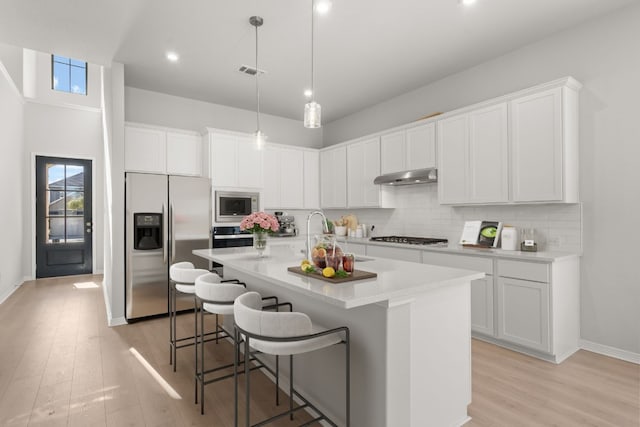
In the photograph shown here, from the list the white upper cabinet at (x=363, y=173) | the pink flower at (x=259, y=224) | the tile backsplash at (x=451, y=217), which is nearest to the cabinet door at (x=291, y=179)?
the tile backsplash at (x=451, y=217)

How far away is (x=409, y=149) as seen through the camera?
4484mm

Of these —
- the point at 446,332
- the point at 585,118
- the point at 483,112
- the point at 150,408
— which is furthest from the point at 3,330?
the point at 585,118

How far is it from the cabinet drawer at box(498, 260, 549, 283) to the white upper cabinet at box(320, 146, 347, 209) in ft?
9.12

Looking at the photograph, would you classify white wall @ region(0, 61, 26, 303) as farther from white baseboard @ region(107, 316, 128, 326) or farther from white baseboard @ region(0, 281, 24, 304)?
white baseboard @ region(107, 316, 128, 326)

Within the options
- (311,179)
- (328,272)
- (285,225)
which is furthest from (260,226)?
(311,179)

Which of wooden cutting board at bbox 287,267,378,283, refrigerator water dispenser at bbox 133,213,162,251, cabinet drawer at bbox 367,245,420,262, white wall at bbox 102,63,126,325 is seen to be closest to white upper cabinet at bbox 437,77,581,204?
cabinet drawer at bbox 367,245,420,262

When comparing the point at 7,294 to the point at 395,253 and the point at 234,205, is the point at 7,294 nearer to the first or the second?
the point at 234,205

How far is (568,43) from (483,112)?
92cm

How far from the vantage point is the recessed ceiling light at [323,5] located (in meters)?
2.64

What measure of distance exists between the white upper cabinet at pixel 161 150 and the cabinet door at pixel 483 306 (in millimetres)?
3802

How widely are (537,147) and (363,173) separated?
7.97 ft

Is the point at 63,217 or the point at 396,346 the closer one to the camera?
the point at 396,346

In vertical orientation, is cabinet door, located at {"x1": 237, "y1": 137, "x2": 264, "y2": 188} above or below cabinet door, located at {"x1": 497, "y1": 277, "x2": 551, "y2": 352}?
above

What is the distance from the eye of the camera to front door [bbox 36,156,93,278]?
22.0 feet
